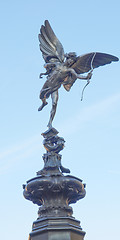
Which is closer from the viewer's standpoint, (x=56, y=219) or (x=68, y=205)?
(x=56, y=219)

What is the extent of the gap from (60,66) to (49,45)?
135 centimetres

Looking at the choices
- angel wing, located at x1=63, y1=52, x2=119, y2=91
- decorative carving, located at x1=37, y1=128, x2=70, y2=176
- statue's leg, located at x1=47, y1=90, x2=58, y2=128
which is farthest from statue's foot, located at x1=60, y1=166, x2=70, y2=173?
angel wing, located at x1=63, y1=52, x2=119, y2=91

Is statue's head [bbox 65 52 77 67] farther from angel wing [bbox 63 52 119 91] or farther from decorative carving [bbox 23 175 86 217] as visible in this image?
decorative carving [bbox 23 175 86 217]

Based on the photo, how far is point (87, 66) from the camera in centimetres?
1055

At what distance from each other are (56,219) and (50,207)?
38 cm

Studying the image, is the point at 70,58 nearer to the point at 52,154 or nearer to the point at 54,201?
the point at 52,154

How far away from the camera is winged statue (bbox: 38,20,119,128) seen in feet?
32.7

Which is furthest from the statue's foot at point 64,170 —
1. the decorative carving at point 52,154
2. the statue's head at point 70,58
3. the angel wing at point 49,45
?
the angel wing at point 49,45

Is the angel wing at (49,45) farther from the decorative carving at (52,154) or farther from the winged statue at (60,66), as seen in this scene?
the decorative carving at (52,154)

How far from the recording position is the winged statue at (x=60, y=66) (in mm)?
9961

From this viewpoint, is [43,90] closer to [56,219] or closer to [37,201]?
[37,201]

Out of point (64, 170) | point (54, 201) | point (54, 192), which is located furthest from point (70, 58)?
point (54, 201)

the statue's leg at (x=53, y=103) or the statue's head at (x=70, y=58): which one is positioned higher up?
→ the statue's head at (x=70, y=58)

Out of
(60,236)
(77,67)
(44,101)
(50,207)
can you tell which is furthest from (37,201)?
(77,67)
